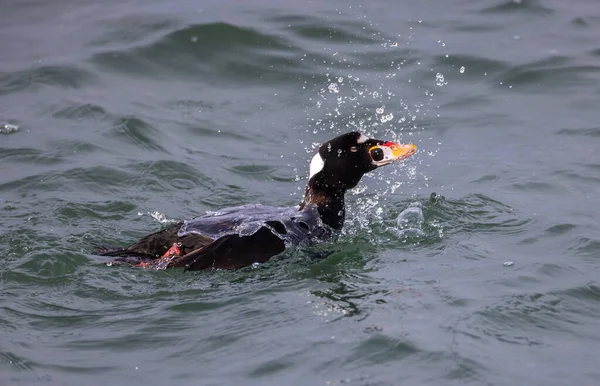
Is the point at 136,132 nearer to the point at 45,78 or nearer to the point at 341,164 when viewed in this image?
the point at 45,78

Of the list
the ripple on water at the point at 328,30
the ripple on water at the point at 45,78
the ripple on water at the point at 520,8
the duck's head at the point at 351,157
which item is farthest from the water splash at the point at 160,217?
the ripple on water at the point at 520,8

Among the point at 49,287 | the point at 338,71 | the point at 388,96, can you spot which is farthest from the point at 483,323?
the point at 338,71

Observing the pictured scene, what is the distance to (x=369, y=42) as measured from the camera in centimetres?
1233

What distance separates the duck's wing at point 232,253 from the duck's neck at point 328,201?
24.3 inches

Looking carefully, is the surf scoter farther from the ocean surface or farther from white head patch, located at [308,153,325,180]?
the ocean surface

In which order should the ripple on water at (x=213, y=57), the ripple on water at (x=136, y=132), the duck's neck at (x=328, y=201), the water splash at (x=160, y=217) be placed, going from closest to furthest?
the duck's neck at (x=328, y=201) < the water splash at (x=160, y=217) < the ripple on water at (x=136, y=132) < the ripple on water at (x=213, y=57)

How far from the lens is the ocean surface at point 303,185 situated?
5566 mm

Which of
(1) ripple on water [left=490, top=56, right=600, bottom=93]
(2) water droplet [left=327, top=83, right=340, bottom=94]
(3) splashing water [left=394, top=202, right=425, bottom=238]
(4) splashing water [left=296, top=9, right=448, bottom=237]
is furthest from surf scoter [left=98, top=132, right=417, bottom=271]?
(1) ripple on water [left=490, top=56, right=600, bottom=93]

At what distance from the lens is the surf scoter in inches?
262

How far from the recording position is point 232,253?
6625mm

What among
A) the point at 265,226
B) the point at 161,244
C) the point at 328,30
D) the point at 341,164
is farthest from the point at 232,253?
the point at 328,30

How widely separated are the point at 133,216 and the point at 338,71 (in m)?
4.18

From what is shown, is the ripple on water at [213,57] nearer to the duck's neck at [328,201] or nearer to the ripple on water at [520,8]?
the ripple on water at [520,8]

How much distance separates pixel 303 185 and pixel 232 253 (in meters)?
2.47
